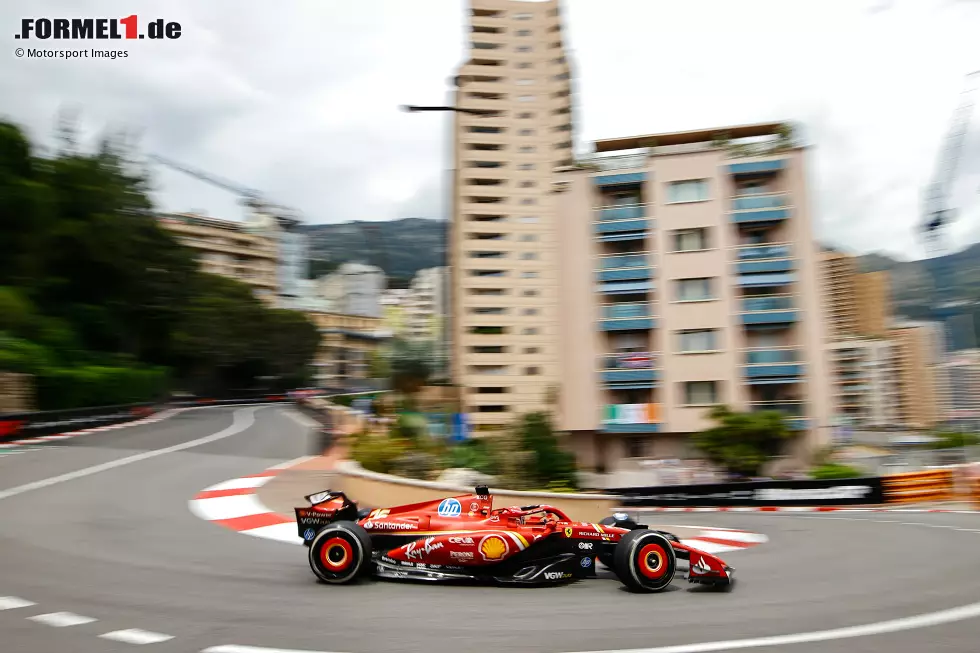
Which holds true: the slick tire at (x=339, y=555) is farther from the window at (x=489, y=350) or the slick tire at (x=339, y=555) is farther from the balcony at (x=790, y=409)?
the window at (x=489, y=350)

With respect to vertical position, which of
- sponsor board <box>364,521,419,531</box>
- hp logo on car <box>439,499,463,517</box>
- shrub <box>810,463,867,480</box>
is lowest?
shrub <box>810,463,867,480</box>

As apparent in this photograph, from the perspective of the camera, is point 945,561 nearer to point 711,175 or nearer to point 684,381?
point 684,381

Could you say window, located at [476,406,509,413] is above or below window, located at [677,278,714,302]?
below

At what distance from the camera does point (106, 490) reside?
42.3ft

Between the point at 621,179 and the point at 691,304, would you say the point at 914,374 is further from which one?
the point at 621,179

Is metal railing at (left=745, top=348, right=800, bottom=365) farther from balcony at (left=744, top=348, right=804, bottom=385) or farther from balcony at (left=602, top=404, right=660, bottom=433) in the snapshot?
balcony at (left=602, top=404, right=660, bottom=433)

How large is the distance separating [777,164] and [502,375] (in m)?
28.7

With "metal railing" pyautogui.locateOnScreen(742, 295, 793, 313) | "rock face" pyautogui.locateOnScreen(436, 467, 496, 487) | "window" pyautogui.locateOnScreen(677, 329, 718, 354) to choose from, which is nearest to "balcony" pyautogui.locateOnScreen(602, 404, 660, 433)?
"window" pyautogui.locateOnScreen(677, 329, 718, 354)

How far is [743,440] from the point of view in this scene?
28.4 metres

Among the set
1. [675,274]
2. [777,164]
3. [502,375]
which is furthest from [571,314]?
[502,375]

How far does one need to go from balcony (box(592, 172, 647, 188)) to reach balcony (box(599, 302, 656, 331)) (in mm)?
5675

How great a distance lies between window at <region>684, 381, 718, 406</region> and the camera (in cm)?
3341

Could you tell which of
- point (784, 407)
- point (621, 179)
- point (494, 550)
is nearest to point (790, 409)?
point (784, 407)

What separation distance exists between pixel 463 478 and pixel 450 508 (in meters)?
5.14
